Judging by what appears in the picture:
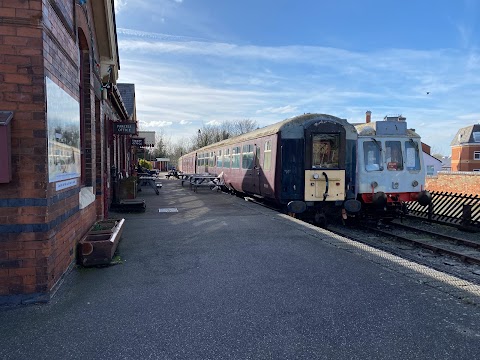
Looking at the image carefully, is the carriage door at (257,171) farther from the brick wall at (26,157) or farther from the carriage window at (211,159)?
the carriage window at (211,159)

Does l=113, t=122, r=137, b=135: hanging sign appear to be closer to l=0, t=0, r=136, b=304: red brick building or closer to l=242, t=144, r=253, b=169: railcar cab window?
l=242, t=144, r=253, b=169: railcar cab window

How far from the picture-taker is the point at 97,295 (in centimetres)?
401

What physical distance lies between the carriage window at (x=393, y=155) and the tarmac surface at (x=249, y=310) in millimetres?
5890

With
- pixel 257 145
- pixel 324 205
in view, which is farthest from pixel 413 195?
pixel 257 145

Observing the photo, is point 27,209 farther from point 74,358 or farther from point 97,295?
point 74,358

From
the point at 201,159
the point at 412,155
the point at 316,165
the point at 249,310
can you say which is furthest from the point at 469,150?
the point at 249,310

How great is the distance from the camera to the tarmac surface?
2.97 meters

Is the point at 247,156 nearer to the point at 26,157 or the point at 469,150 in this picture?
the point at 26,157

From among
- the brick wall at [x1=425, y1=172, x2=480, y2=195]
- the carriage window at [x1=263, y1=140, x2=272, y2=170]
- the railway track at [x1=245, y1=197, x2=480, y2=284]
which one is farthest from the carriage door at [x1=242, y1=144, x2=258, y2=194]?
the brick wall at [x1=425, y1=172, x2=480, y2=195]

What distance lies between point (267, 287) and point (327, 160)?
6532mm

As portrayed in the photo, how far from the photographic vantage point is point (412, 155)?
37.6ft

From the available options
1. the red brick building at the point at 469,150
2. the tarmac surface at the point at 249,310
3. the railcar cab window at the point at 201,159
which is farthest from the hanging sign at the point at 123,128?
the red brick building at the point at 469,150

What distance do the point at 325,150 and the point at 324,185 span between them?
0.95 meters

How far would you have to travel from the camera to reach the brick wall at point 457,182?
17.4 m
